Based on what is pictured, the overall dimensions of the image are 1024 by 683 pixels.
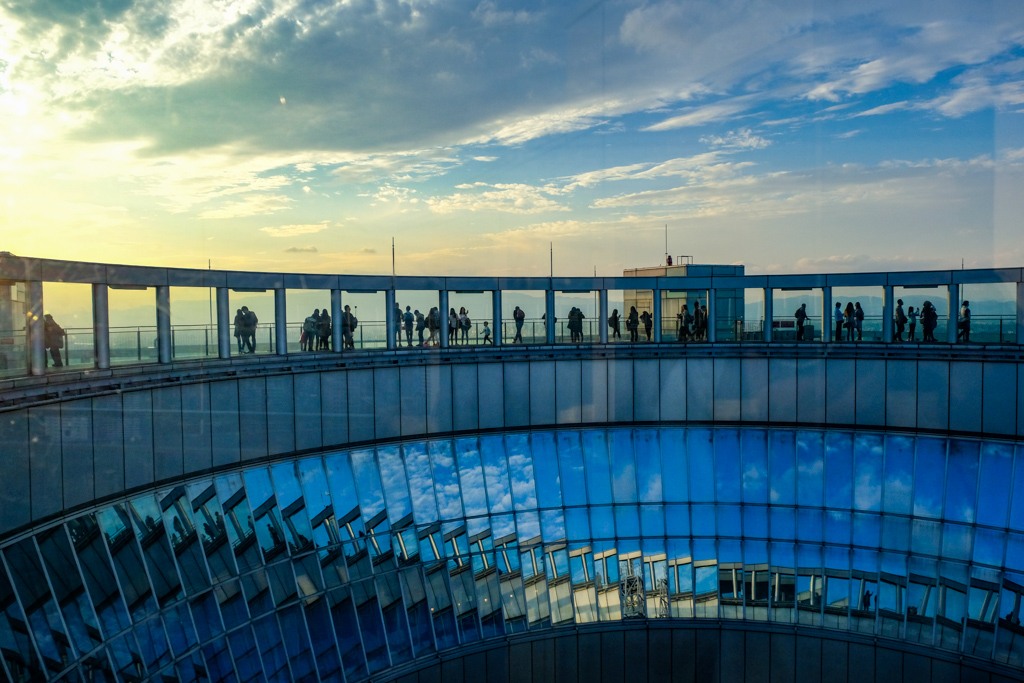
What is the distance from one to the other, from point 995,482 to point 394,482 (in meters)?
17.5

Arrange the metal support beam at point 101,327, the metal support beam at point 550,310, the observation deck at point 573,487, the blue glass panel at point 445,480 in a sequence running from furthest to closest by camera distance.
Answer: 1. the metal support beam at point 550,310
2. the blue glass panel at point 445,480
3. the observation deck at point 573,487
4. the metal support beam at point 101,327

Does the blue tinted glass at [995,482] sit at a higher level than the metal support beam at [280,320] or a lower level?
lower

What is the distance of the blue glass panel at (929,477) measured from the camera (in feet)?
77.6

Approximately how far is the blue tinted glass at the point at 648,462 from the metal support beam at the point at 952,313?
9.18m

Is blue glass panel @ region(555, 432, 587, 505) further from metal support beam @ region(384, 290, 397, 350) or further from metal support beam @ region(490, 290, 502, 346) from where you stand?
metal support beam @ region(384, 290, 397, 350)

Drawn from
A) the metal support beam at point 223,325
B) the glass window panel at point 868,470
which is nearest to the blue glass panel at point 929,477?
the glass window panel at point 868,470

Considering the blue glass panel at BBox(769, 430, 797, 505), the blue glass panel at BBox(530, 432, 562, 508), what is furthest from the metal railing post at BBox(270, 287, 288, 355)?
the blue glass panel at BBox(769, 430, 797, 505)

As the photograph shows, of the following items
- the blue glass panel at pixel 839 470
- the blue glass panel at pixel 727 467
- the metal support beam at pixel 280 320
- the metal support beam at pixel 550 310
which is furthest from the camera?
the blue glass panel at pixel 727 467

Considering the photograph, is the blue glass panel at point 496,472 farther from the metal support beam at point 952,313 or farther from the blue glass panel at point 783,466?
the metal support beam at point 952,313

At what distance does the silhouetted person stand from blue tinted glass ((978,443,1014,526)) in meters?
24.0

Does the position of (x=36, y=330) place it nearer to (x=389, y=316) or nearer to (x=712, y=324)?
(x=389, y=316)

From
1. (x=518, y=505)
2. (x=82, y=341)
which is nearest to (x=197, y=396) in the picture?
(x=82, y=341)

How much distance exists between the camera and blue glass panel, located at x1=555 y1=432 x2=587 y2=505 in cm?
2512

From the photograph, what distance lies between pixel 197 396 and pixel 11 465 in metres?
4.74
